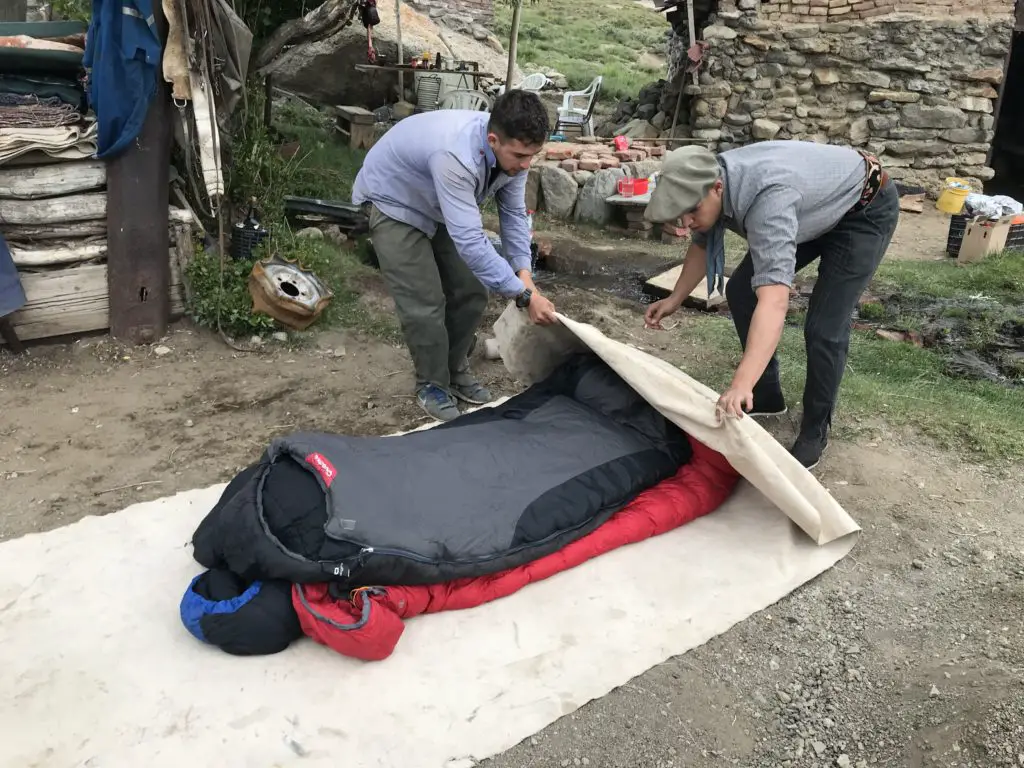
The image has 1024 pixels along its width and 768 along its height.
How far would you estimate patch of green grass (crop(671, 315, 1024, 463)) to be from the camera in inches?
143

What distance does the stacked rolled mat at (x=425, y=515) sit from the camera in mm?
2195

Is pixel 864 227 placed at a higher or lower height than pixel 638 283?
higher

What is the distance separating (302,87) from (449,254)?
7.92 meters

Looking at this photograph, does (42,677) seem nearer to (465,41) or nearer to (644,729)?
(644,729)

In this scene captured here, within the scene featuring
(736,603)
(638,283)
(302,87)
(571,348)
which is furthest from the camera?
(302,87)

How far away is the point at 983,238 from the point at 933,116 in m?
2.95

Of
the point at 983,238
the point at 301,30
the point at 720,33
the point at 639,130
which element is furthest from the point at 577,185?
the point at 983,238

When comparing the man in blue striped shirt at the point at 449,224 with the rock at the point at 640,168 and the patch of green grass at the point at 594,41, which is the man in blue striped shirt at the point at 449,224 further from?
the patch of green grass at the point at 594,41

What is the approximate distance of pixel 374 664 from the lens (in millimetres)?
2242

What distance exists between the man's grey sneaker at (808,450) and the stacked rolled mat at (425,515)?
0.48 metres

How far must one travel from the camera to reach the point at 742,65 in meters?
9.42

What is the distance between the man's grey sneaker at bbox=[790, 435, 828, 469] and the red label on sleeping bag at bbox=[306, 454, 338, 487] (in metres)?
1.94

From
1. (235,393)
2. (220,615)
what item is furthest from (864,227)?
(235,393)

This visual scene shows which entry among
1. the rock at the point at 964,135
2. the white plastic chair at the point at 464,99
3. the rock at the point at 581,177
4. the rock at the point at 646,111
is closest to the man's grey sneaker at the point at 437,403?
the rock at the point at 581,177
